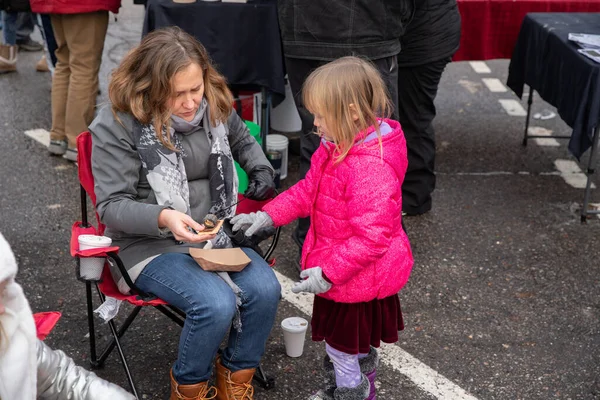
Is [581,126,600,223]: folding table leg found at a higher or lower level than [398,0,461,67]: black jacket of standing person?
lower

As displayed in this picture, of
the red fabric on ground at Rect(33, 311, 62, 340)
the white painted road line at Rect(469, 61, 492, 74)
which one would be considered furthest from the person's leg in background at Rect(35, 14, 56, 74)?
the white painted road line at Rect(469, 61, 492, 74)

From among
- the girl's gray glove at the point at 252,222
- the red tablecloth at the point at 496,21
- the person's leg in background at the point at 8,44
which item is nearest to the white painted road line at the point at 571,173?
the red tablecloth at the point at 496,21

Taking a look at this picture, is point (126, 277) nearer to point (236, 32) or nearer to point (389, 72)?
point (389, 72)

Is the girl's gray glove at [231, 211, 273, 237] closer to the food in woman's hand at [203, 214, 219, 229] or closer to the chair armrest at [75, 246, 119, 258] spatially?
the food in woman's hand at [203, 214, 219, 229]

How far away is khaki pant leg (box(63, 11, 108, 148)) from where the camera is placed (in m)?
5.35

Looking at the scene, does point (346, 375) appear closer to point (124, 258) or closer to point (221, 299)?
point (221, 299)

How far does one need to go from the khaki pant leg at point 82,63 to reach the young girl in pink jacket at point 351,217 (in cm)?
277

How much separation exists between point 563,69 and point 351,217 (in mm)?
2599

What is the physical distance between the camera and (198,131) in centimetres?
324

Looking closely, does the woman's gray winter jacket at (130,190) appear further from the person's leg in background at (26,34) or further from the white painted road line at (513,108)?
the person's leg in background at (26,34)

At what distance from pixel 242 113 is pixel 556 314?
7.69 feet

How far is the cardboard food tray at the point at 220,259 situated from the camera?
9.86 ft

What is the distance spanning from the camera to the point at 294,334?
351cm

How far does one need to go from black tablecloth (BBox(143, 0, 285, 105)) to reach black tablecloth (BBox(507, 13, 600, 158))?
162 cm
